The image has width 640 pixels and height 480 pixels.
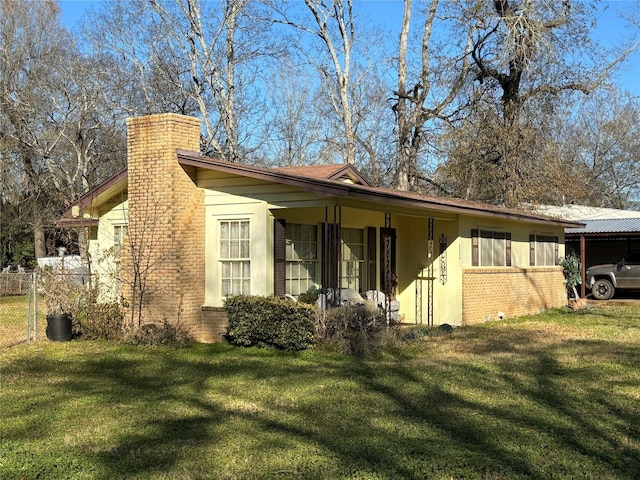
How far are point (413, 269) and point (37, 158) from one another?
2324cm

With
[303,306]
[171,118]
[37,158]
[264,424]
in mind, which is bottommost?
[264,424]

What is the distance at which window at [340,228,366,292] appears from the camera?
15.5m

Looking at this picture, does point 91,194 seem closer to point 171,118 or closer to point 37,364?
point 171,118

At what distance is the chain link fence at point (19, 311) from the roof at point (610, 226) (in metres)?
17.8

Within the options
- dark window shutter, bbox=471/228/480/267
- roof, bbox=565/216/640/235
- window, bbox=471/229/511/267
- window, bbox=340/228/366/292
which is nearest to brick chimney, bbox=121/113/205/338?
window, bbox=340/228/366/292

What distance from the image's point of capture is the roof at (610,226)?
978 inches

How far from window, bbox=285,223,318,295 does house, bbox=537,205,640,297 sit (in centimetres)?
1265

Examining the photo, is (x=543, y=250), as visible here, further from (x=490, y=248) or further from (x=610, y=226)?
(x=610, y=226)

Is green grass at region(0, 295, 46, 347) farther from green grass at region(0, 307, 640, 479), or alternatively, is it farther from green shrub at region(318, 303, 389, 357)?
green shrub at region(318, 303, 389, 357)

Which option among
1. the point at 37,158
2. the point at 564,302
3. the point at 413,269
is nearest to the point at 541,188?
the point at 564,302

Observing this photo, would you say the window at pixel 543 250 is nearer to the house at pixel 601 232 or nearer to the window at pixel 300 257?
the house at pixel 601 232

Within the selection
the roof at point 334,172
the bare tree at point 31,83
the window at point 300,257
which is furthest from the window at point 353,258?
the bare tree at point 31,83

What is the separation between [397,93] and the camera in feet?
90.9

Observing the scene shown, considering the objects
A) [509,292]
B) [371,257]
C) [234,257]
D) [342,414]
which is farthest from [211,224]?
[509,292]
